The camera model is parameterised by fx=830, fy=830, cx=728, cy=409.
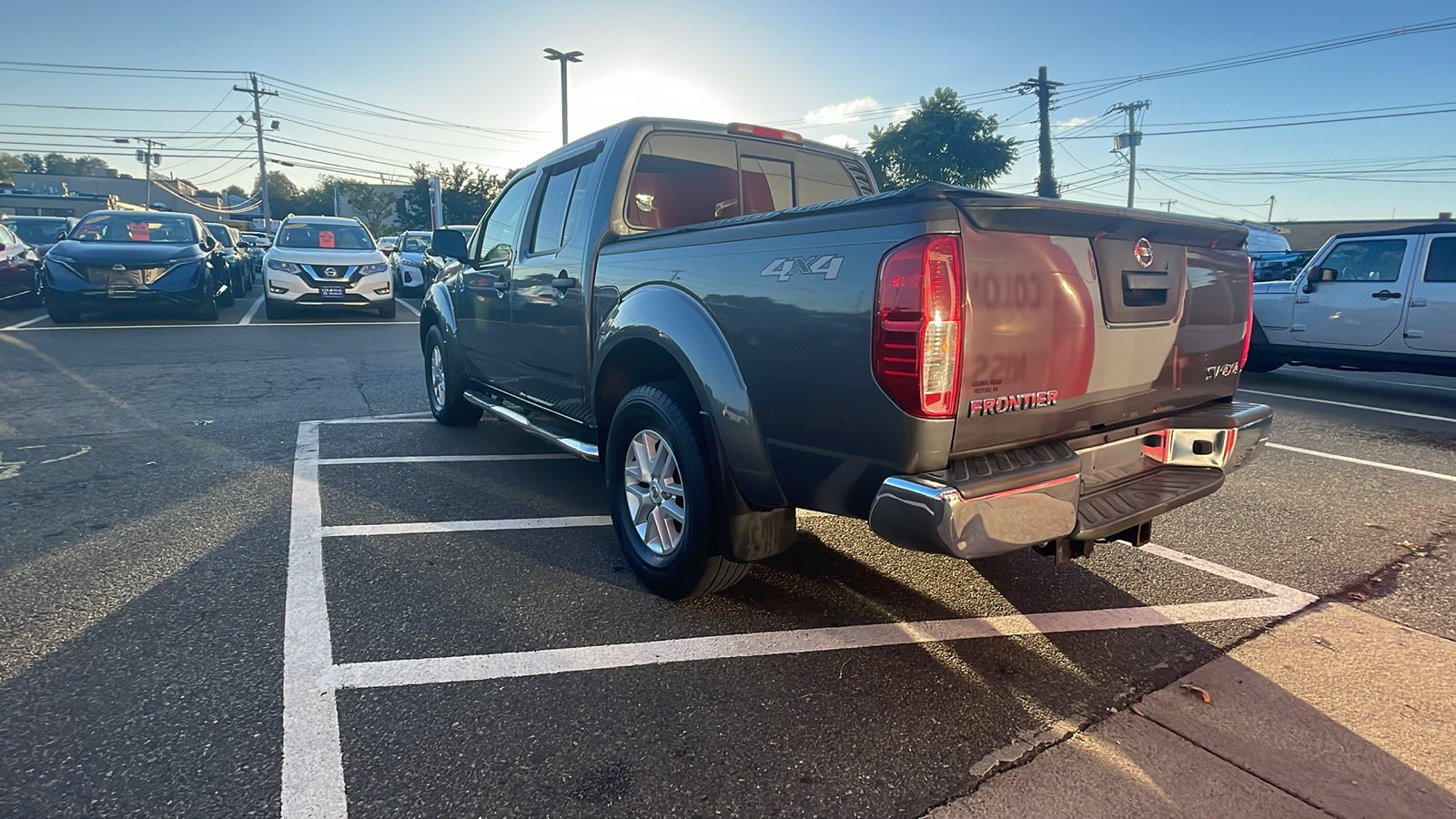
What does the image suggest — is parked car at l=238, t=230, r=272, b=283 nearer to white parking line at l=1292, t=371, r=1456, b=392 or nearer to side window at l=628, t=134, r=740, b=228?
side window at l=628, t=134, r=740, b=228

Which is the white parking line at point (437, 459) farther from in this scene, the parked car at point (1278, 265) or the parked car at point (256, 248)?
the parked car at point (256, 248)

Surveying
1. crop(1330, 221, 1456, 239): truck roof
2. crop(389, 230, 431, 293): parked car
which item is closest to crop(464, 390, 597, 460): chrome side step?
crop(1330, 221, 1456, 239): truck roof

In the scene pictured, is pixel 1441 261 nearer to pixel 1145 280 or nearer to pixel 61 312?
pixel 1145 280

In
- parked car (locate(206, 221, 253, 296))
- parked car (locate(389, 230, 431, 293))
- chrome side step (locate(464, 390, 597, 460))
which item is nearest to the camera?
chrome side step (locate(464, 390, 597, 460))

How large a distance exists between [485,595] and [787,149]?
2.89 metres

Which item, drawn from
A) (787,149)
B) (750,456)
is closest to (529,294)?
(787,149)

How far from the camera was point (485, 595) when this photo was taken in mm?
3379

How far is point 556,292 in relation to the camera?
4199 millimetres

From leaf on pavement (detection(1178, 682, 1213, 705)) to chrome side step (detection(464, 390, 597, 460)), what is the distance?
252 cm

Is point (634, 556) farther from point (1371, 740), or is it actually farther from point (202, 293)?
point (202, 293)

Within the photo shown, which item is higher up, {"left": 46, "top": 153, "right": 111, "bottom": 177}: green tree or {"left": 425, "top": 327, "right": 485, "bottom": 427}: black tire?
{"left": 46, "top": 153, "right": 111, "bottom": 177}: green tree

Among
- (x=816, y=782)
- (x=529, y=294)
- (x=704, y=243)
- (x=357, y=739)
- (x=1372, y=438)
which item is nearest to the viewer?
(x=816, y=782)

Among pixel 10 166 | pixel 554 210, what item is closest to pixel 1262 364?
pixel 554 210

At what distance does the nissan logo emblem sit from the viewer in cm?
282
